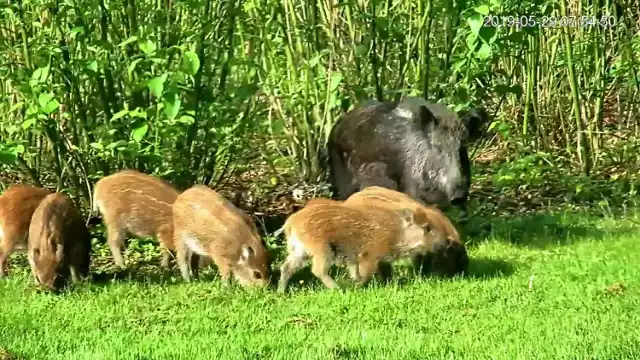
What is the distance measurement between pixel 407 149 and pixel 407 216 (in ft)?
5.36

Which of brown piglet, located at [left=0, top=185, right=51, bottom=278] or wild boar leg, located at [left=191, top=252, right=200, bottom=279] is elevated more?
brown piglet, located at [left=0, top=185, right=51, bottom=278]

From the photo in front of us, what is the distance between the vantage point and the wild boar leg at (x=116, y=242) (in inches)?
307

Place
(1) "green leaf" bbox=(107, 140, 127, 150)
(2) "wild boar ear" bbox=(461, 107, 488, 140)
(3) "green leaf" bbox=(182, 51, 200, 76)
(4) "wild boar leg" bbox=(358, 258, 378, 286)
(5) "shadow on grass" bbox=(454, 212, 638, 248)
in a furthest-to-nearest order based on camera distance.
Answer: (5) "shadow on grass" bbox=(454, 212, 638, 248) < (2) "wild boar ear" bbox=(461, 107, 488, 140) < (1) "green leaf" bbox=(107, 140, 127, 150) < (4) "wild boar leg" bbox=(358, 258, 378, 286) < (3) "green leaf" bbox=(182, 51, 200, 76)

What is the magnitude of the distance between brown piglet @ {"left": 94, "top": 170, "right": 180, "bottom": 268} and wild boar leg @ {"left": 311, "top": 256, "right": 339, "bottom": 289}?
48.6 inches

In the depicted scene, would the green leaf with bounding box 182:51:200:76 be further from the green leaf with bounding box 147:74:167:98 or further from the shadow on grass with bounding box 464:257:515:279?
the shadow on grass with bounding box 464:257:515:279

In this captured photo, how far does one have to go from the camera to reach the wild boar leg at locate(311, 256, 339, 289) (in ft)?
22.8

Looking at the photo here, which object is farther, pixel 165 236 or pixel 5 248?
pixel 165 236

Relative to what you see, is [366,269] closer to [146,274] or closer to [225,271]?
[225,271]

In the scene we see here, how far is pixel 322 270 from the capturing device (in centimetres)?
696

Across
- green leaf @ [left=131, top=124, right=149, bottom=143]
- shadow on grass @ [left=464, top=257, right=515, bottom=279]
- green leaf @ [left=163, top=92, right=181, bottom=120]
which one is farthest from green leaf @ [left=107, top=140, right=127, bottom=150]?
shadow on grass @ [left=464, top=257, right=515, bottom=279]

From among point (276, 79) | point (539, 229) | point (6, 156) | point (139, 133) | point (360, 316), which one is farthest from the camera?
point (276, 79)

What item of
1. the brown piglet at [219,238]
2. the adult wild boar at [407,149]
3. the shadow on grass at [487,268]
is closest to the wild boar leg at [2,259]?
the brown piglet at [219,238]

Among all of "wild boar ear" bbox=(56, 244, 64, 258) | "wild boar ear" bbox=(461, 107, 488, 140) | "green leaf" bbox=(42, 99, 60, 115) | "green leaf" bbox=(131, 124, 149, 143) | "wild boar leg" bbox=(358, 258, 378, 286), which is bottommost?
"wild boar leg" bbox=(358, 258, 378, 286)

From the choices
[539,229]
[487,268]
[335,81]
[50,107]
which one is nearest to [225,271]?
[50,107]
